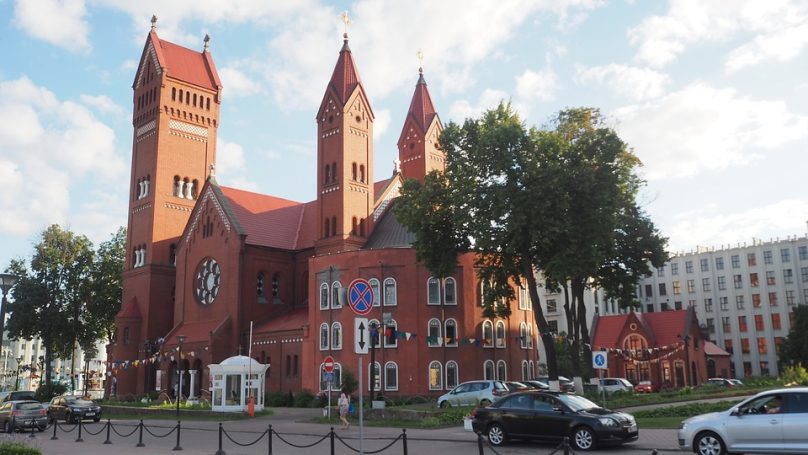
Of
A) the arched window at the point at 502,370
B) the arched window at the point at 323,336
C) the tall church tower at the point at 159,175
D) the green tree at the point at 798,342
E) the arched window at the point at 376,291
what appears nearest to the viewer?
the arched window at the point at 376,291

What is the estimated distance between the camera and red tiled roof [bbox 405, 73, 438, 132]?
194ft

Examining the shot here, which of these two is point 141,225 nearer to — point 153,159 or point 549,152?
point 153,159

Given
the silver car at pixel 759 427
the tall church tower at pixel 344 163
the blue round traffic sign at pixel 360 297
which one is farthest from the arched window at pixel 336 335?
the silver car at pixel 759 427

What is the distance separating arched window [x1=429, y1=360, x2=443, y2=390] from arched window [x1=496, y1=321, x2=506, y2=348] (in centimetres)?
483

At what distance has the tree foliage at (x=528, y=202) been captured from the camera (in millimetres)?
32781

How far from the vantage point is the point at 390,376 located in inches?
1651

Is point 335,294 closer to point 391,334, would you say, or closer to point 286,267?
point 391,334

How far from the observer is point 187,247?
2244 inches

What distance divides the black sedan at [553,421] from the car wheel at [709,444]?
2101mm

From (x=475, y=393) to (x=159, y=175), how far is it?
3985 cm

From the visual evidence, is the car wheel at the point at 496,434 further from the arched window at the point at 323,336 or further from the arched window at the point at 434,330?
the arched window at the point at 323,336

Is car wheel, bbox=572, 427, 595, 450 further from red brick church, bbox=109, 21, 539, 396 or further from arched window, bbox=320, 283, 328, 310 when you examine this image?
arched window, bbox=320, 283, 328, 310

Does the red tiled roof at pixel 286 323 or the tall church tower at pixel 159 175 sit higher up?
the tall church tower at pixel 159 175

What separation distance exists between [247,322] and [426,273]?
54.5 ft
